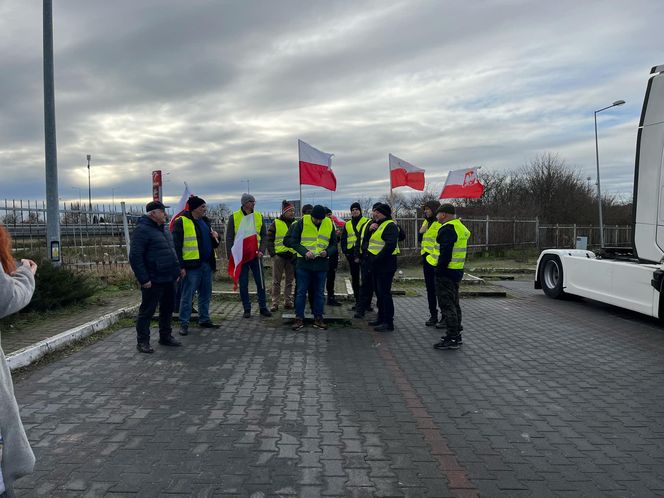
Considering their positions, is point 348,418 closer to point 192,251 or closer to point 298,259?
point 298,259

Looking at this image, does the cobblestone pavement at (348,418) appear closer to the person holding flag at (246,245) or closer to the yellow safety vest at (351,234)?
the person holding flag at (246,245)

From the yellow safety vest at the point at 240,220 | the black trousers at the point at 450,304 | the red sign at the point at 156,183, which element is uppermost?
the red sign at the point at 156,183

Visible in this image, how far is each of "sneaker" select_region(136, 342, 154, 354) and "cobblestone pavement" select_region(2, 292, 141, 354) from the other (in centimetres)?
131

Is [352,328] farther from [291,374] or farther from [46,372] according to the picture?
[46,372]

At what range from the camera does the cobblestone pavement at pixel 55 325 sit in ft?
20.6

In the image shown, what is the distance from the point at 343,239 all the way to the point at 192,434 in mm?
6353

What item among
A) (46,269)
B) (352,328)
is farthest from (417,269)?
(46,269)

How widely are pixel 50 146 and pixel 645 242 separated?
33.2 feet

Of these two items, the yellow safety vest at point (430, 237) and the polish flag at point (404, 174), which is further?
the polish flag at point (404, 174)

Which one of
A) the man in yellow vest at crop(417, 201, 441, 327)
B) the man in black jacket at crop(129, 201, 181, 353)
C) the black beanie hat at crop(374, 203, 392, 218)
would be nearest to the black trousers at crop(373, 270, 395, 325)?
the man in yellow vest at crop(417, 201, 441, 327)

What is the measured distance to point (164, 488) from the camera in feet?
9.92

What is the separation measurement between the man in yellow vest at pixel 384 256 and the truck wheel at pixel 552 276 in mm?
5105

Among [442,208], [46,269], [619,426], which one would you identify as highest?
[442,208]

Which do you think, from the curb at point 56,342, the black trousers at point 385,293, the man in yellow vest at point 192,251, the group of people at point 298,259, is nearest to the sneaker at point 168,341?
the group of people at point 298,259
